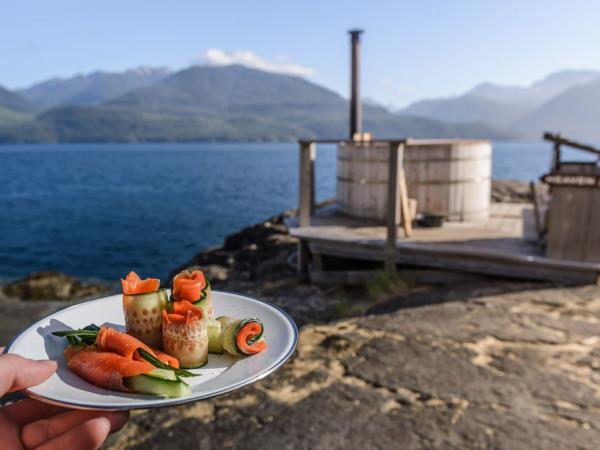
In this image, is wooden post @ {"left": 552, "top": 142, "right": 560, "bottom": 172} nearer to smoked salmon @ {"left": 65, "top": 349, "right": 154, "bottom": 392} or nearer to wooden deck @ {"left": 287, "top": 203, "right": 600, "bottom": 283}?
wooden deck @ {"left": 287, "top": 203, "right": 600, "bottom": 283}

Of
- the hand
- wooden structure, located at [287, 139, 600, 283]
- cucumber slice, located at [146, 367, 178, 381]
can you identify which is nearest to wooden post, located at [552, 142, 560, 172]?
wooden structure, located at [287, 139, 600, 283]

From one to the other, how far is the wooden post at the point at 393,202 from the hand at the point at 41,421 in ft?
25.8

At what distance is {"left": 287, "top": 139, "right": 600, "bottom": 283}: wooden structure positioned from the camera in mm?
8938

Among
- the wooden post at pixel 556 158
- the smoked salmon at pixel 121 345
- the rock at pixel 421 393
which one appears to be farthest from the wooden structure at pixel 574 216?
the smoked salmon at pixel 121 345

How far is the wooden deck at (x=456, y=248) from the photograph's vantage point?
8.88 metres

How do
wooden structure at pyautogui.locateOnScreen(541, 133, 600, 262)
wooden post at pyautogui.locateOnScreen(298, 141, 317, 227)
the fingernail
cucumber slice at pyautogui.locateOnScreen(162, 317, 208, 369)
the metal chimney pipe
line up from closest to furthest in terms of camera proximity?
the fingernail
cucumber slice at pyautogui.locateOnScreen(162, 317, 208, 369)
wooden structure at pyautogui.locateOnScreen(541, 133, 600, 262)
wooden post at pyautogui.locateOnScreen(298, 141, 317, 227)
the metal chimney pipe

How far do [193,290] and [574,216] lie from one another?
8082 mm

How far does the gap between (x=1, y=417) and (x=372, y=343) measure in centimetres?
569

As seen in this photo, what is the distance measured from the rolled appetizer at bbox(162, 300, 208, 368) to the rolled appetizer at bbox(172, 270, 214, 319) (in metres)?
0.04

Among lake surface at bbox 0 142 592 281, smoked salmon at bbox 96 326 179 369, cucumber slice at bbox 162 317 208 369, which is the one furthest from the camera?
lake surface at bbox 0 142 592 281

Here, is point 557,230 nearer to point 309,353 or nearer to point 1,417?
point 309,353

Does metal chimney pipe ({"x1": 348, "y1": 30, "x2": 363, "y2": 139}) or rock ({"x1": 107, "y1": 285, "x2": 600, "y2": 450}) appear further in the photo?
metal chimney pipe ({"x1": 348, "y1": 30, "x2": 363, "y2": 139})

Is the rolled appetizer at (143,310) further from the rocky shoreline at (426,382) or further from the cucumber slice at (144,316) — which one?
the rocky shoreline at (426,382)

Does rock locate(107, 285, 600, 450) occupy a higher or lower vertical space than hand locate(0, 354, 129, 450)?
lower
